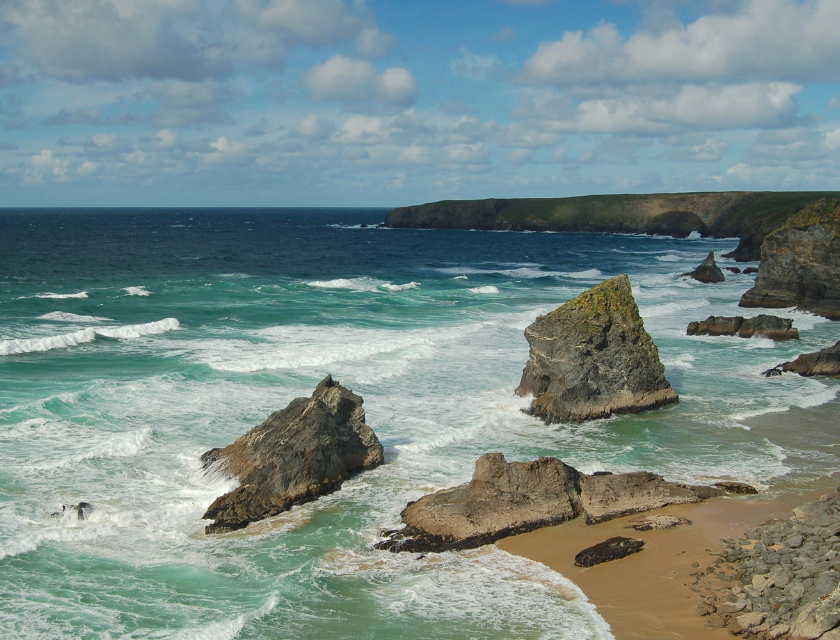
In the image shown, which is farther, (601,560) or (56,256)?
(56,256)

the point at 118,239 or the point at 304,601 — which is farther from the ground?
the point at 118,239

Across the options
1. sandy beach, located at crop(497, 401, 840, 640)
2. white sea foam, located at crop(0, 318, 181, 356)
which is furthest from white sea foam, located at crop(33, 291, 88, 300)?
sandy beach, located at crop(497, 401, 840, 640)

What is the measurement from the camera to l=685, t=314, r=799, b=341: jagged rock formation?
3125cm

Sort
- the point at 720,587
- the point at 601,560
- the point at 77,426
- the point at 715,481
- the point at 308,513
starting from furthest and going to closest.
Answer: the point at 77,426 < the point at 715,481 < the point at 308,513 < the point at 601,560 < the point at 720,587

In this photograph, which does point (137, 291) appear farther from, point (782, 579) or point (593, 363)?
point (782, 579)

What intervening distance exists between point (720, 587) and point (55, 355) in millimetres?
25204

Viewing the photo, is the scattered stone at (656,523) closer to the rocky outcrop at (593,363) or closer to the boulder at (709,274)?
the rocky outcrop at (593,363)

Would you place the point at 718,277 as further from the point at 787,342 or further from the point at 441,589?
the point at 441,589

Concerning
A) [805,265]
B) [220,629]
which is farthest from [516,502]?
[805,265]

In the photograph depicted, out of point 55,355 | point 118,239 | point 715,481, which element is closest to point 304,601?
point 715,481

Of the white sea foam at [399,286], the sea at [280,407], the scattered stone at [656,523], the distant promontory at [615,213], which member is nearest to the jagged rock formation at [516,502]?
the scattered stone at [656,523]

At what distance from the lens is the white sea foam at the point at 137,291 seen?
1754 inches

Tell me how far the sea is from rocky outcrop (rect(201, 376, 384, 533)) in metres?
0.38

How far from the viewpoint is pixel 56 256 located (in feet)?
226
